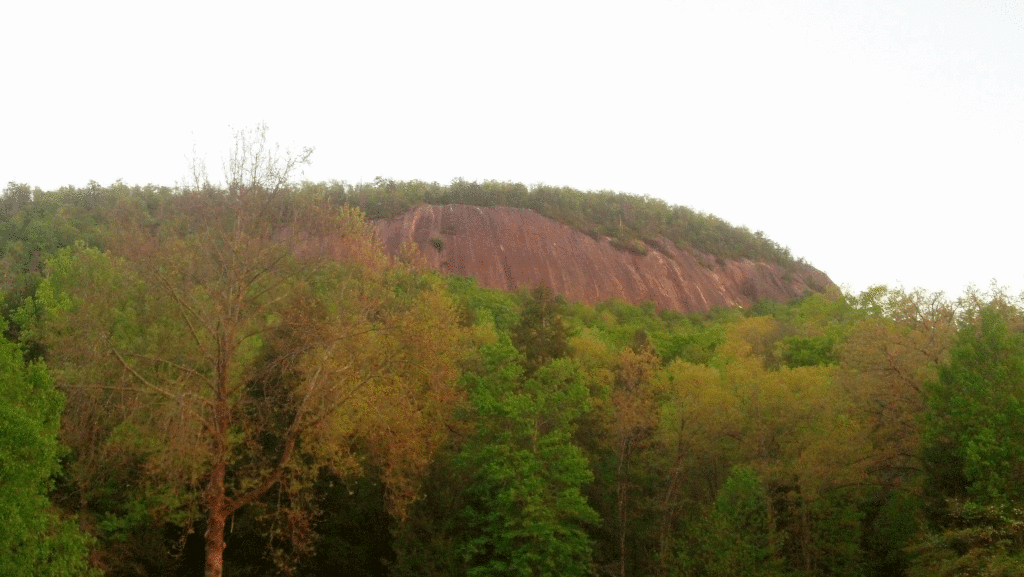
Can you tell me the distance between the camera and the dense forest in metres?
17.6

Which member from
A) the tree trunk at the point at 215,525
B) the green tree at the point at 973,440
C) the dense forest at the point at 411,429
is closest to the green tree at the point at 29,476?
the dense forest at the point at 411,429

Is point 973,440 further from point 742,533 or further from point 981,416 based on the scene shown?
point 742,533

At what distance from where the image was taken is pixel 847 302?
54.2 m

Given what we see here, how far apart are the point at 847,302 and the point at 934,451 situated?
3133 centimetres

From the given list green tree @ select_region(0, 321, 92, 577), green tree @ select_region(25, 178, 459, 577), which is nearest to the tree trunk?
green tree @ select_region(25, 178, 459, 577)

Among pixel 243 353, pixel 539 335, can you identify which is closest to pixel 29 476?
pixel 243 353

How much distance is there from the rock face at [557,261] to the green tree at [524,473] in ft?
130

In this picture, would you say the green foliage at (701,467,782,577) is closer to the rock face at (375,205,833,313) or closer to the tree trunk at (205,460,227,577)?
the tree trunk at (205,460,227,577)

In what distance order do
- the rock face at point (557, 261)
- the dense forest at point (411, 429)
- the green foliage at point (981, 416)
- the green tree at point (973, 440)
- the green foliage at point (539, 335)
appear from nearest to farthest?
the dense forest at point (411, 429), the green tree at point (973, 440), the green foliage at point (981, 416), the green foliage at point (539, 335), the rock face at point (557, 261)

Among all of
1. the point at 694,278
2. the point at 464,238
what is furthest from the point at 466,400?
the point at 694,278

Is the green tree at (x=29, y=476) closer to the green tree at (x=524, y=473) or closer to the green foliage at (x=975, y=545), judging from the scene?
the green tree at (x=524, y=473)

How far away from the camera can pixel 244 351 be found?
2225 cm

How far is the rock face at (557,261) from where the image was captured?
74.2 metres

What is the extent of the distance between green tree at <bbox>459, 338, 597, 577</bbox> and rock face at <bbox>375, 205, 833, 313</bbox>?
3976 cm
